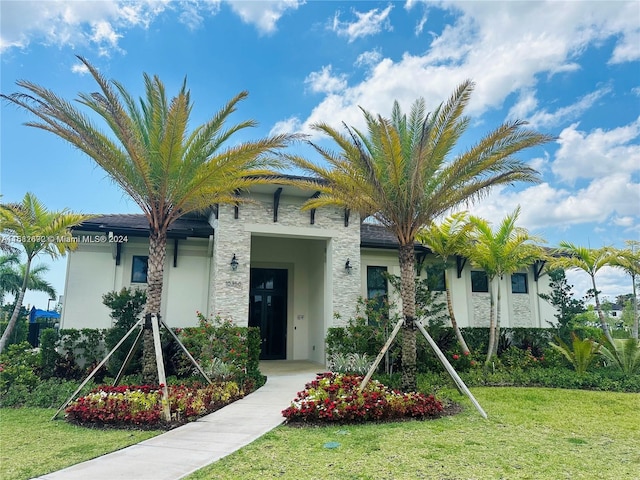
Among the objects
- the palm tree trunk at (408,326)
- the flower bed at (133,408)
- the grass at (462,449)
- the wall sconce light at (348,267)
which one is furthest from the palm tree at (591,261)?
the flower bed at (133,408)

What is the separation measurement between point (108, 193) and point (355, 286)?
7457 millimetres

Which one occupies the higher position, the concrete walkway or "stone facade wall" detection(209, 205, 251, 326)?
"stone facade wall" detection(209, 205, 251, 326)

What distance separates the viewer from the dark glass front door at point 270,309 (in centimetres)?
1532

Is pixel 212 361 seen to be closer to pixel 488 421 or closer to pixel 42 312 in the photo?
pixel 488 421

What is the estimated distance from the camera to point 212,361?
9.88 meters

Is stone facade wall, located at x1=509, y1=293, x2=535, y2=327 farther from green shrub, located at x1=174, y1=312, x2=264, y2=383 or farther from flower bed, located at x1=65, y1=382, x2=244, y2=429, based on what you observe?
flower bed, located at x1=65, y1=382, x2=244, y2=429

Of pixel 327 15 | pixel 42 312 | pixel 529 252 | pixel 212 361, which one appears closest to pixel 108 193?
pixel 212 361

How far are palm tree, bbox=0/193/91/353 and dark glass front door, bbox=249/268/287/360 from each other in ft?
21.3

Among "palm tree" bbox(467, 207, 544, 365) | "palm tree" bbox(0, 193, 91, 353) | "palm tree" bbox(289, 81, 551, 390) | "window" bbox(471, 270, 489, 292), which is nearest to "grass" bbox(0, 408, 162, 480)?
"palm tree" bbox(0, 193, 91, 353)

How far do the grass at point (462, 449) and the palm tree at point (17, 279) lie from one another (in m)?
25.1

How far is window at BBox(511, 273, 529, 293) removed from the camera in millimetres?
16891

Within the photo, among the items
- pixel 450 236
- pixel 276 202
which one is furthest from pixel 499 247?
pixel 276 202

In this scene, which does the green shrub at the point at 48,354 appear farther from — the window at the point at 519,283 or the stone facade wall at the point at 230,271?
the window at the point at 519,283

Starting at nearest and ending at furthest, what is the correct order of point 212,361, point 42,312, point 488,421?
point 488,421
point 212,361
point 42,312
